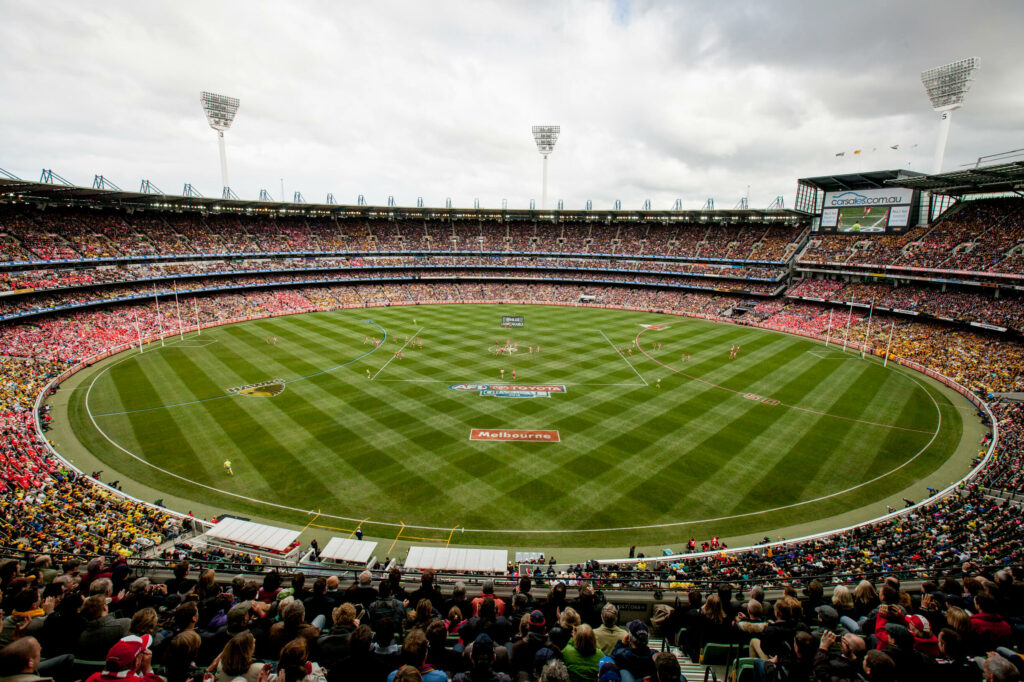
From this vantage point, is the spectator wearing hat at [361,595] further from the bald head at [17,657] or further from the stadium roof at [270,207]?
the stadium roof at [270,207]

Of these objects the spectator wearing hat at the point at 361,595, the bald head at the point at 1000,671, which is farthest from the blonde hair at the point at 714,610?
the spectator wearing hat at the point at 361,595

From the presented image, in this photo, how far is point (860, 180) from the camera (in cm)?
7138

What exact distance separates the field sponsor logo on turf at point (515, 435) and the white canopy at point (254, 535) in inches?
525

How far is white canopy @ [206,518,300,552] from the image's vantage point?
20844 millimetres

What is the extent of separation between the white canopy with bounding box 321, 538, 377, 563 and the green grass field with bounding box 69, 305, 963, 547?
2.46 meters

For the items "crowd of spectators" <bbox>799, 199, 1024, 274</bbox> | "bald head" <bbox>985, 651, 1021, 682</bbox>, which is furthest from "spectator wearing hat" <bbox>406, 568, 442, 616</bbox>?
"crowd of spectators" <bbox>799, 199, 1024, 274</bbox>

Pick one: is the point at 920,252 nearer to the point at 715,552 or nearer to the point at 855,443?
the point at 855,443

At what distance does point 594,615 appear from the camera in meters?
8.45

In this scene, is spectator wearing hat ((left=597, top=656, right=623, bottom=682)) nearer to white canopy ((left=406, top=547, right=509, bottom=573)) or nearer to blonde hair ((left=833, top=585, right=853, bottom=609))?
blonde hair ((left=833, top=585, right=853, bottom=609))

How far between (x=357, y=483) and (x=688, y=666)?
21779mm

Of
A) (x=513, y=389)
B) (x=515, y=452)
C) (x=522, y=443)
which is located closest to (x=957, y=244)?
(x=513, y=389)

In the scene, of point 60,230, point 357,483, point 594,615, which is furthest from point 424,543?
point 60,230

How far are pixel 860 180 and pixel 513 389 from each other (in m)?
A: 66.7

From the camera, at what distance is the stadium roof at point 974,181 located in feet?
149
